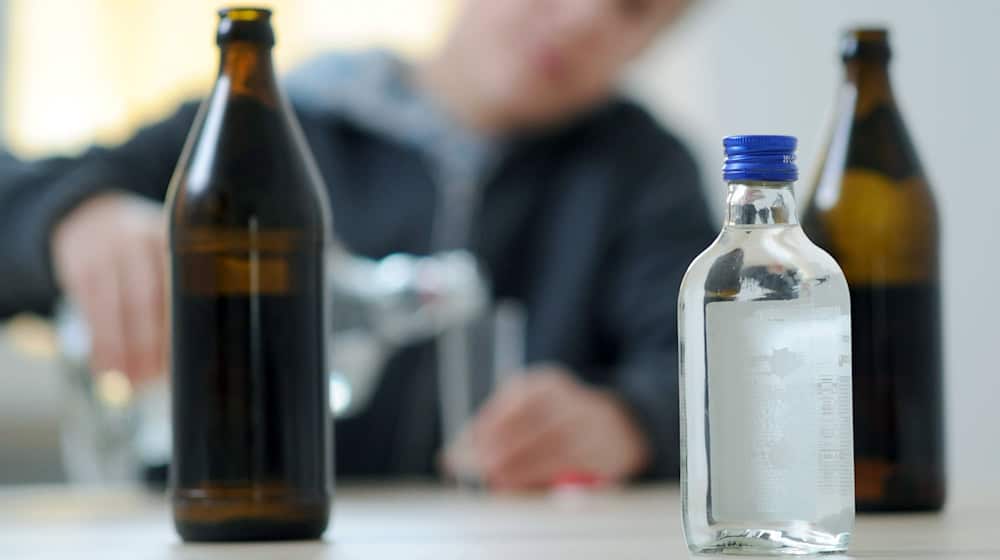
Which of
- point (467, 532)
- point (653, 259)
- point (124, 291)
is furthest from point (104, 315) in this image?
point (653, 259)

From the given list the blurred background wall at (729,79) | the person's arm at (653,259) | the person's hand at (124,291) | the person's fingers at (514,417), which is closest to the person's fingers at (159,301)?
the person's hand at (124,291)

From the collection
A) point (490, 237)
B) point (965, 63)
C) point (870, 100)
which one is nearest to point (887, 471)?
point (870, 100)

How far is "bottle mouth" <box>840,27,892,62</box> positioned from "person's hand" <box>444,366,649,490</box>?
0.63m

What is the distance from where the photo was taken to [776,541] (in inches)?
19.8

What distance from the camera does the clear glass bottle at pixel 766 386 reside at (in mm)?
496

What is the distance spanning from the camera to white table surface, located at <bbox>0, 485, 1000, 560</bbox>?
0.57 metres

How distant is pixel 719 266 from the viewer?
0.51 m

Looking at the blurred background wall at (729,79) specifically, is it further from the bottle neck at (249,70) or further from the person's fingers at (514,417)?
the bottle neck at (249,70)

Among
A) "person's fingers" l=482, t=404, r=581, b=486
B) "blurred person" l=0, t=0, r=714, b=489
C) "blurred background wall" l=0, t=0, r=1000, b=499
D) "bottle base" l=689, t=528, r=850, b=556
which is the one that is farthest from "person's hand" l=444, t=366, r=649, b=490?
"blurred background wall" l=0, t=0, r=1000, b=499

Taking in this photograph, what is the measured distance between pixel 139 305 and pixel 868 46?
25.1 inches

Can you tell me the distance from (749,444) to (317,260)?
0.22 metres

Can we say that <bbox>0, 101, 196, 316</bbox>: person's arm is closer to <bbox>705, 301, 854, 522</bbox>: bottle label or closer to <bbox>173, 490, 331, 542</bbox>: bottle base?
<bbox>173, 490, 331, 542</bbox>: bottle base

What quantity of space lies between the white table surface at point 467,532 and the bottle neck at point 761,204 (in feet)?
0.42

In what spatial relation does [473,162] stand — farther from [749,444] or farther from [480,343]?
[749,444]
